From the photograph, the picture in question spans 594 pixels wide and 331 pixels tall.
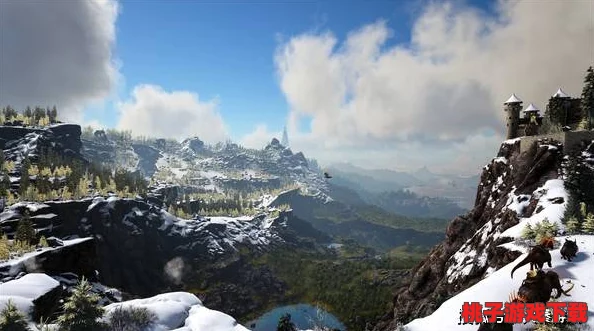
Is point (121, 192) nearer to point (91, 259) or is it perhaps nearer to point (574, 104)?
point (91, 259)

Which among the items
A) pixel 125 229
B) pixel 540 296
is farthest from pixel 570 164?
pixel 125 229

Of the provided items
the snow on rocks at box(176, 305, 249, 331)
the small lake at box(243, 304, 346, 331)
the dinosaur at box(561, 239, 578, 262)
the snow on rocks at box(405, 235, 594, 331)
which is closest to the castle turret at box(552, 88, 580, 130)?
the snow on rocks at box(405, 235, 594, 331)

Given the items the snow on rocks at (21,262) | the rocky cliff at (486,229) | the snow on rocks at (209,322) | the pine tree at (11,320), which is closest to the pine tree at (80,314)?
the pine tree at (11,320)

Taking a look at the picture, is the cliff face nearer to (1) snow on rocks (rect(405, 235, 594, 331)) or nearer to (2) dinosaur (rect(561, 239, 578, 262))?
(2) dinosaur (rect(561, 239, 578, 262))

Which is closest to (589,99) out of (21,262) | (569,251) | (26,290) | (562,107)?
(562,107)

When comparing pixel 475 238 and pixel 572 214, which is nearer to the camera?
pixel 572 214

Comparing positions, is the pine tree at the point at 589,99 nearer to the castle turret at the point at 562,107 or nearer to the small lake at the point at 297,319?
the castle turret at the point at 562,107
